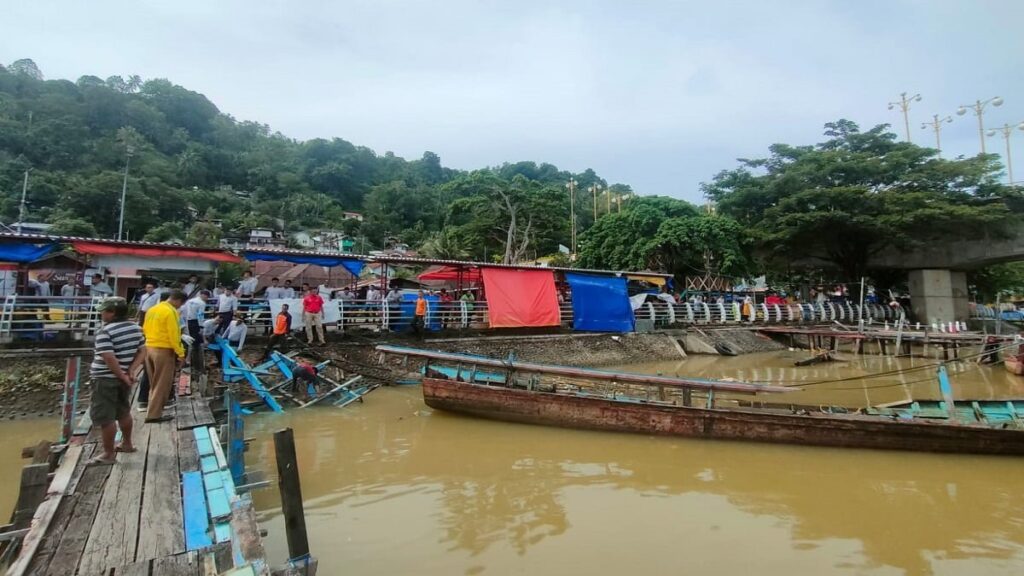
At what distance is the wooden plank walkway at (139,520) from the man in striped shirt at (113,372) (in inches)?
9.7

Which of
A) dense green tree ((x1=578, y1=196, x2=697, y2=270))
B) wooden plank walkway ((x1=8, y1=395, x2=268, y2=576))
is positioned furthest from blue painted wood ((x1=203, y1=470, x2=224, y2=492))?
dense green tree ((x1=578, y1=196, x2=697, y2=270))

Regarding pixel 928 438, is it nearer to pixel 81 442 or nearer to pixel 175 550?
pixel 175 550

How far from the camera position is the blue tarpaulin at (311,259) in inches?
500

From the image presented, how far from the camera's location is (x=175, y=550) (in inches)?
126

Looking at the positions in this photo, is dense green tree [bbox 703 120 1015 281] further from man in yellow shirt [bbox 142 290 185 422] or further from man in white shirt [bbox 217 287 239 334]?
man in yellow shirt [bbox 142 290 185 422]

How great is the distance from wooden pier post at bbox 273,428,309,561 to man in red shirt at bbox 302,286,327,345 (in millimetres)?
9805

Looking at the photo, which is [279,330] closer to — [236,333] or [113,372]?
[236,333]

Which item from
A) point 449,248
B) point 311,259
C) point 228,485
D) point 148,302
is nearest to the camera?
point 228,485

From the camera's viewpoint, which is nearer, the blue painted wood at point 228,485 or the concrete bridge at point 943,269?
the blue painted wood at point 228,485

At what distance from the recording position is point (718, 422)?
906 centimetres

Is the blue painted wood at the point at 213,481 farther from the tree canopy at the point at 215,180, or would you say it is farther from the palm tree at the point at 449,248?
the palm tree at the point at 449,248

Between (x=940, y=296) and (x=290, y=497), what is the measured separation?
39455 millimetres

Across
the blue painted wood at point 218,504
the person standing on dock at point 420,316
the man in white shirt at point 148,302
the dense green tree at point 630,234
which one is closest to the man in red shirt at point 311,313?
the person standing on dock at point 420,316

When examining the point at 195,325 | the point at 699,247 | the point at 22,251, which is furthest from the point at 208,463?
the point at 699,247
